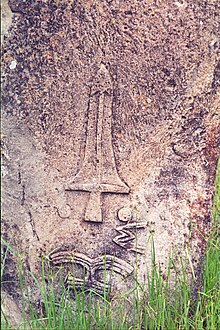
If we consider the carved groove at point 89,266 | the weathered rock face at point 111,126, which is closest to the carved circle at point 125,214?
the weathered rock face at point 111,126

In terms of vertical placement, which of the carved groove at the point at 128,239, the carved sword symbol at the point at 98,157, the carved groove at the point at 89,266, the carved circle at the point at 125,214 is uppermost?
the carved sword symbol at the point at 98,157

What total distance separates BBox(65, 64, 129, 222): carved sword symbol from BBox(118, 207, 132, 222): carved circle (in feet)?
0.23

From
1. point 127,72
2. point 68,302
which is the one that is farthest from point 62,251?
point 127,72

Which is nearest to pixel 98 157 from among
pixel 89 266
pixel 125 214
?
pixel 125 214

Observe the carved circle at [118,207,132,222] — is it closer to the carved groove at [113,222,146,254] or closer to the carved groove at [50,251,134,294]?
the carved groove at [113,222,146,254]

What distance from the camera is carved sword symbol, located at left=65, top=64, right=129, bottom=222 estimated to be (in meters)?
2.30

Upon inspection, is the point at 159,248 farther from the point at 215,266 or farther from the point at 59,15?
the point at 59,15

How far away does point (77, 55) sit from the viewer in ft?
7.51

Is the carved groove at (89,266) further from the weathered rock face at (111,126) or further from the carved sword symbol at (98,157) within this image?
the carved sword symbol at (98,157)

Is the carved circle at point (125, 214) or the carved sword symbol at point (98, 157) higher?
the carved sword symbol at point (98, 157)

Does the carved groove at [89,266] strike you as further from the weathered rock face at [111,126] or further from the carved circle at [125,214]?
the carved circle at [125,214]

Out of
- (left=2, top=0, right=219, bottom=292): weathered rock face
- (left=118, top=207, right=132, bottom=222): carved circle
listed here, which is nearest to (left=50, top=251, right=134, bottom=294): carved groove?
(left=2, top=0, right=219, bottom=292): weathered rock face

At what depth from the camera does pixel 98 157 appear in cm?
233

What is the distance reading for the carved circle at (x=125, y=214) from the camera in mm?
2338
